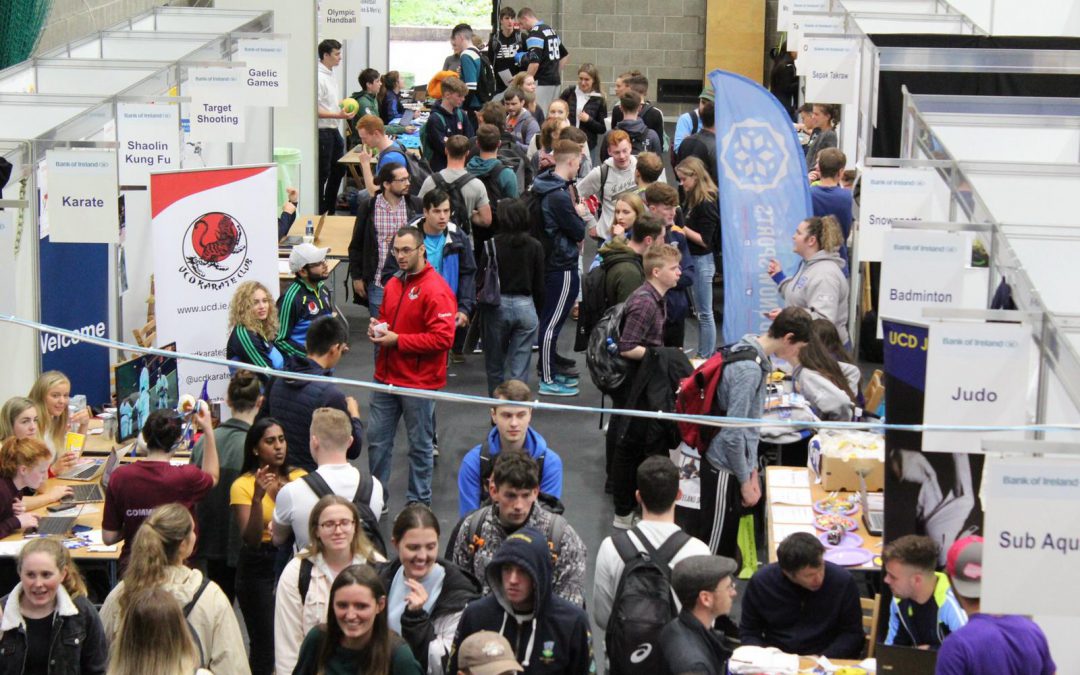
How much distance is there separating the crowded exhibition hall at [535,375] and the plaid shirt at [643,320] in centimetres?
2

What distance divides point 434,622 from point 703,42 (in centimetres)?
1715

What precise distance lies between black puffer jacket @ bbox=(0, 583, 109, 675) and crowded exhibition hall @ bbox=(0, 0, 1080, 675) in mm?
12

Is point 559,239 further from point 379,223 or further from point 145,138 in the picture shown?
point 145,138

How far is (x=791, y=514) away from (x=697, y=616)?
6.17ft

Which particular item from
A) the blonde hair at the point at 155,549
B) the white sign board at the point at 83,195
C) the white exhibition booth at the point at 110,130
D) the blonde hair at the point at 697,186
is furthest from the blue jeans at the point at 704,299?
the blonde hair at the point at 155,549

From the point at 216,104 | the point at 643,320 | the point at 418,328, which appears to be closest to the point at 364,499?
the point at 418,328

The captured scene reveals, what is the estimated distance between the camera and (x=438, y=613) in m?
4.95

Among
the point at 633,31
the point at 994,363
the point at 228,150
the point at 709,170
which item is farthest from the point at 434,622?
the point at 633,31

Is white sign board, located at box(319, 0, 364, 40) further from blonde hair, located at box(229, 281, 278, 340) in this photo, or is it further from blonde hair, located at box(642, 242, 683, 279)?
blonde hair, located at box(642, 242, 683, 279)

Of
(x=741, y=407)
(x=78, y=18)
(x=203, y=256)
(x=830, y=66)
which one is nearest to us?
(x=741, y=407)

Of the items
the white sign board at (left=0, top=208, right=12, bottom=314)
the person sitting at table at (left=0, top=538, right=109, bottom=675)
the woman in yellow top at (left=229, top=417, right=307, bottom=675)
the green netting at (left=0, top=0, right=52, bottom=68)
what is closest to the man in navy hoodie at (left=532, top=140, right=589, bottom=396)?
the white sign board at (left=0, top=208, right=12, bottom=314)

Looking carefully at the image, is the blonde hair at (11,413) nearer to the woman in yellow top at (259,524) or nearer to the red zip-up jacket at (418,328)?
the woman in yellow top at (259,524)

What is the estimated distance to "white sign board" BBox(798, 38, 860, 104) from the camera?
10742 mm

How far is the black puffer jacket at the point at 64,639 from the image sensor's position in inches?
188
